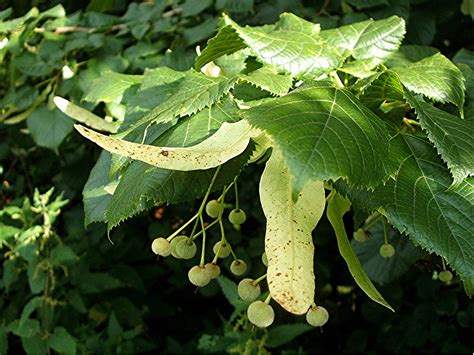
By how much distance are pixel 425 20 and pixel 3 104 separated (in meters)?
1.12

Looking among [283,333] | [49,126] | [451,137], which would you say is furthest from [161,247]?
[283,333]

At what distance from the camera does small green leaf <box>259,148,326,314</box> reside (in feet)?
2.09

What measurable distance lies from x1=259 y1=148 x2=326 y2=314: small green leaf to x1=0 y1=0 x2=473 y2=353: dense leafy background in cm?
53

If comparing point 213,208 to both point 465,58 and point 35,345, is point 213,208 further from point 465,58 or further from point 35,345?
point 35,345

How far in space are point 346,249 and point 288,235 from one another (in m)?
0.11

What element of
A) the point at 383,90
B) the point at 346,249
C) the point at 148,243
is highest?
the point at 383,90

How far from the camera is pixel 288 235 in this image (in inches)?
26.1

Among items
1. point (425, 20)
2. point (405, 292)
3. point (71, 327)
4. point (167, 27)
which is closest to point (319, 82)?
point (167, 27)

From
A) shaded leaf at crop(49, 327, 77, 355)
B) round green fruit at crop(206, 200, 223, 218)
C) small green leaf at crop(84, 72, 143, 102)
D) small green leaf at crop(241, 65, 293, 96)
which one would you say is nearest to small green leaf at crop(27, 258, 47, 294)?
shaded leaf at crop(49, 327, 77, 355)

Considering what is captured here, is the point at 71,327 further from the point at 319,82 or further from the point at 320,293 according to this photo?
the point at 319,82

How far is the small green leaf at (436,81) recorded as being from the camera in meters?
0.86

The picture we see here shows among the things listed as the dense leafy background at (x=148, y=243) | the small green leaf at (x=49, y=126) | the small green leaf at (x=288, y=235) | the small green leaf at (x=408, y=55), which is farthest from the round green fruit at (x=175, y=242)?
the small green leaf at (x=49, y=126)

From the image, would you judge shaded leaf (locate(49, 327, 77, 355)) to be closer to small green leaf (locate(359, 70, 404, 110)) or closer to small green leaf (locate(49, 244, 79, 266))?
small green leaf (locate(49, 244, 79, 266))

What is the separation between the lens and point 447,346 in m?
2.46
